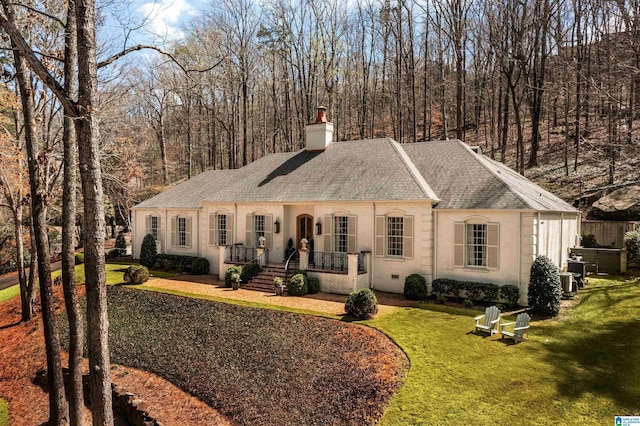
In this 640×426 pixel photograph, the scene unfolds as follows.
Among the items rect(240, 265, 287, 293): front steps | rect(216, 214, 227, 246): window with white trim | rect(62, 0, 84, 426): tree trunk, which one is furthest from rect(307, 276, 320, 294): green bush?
rect(62, 0, 84, 426): tree trunk

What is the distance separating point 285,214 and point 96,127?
48.4ft

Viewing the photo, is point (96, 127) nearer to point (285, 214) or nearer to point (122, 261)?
point (285, 214)

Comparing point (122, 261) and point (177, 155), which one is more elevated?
point (177, 155)

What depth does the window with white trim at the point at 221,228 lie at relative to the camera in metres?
23.5

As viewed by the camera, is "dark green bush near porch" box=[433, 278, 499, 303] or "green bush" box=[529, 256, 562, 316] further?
"dark green bush near porch" box=[433, 278, 499, 303]

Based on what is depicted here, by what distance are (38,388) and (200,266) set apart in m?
10.9

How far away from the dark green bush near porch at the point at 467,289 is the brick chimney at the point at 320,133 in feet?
38.5

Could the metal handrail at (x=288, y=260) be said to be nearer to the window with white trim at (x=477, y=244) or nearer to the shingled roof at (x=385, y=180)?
the shingled roof at (x=385, y=180)

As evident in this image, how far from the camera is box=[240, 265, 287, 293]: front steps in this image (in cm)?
1917

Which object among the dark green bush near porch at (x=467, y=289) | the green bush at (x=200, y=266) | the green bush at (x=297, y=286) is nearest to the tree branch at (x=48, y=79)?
the green bush at (x=297, y=286)

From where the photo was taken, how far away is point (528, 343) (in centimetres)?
1185

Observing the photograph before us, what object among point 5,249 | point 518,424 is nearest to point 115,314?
point 518,424

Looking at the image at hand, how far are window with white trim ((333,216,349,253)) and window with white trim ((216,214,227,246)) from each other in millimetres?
7529

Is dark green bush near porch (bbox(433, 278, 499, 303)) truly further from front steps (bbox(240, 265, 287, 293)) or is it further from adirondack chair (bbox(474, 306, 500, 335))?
front steps (bbox(240, 265, 287, 293))
